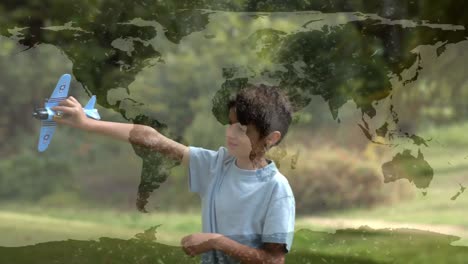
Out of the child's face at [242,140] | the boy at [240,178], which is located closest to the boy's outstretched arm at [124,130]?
the boy at [240,178]

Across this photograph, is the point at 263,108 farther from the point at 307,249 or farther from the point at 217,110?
the point at 307,249

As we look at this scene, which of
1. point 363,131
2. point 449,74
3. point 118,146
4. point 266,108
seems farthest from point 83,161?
point 449,74

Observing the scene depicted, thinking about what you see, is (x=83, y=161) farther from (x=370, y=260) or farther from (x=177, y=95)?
(x=370, y=260)

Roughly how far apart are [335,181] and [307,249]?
201 mm

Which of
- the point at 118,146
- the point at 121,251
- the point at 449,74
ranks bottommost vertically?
the point at 121,251

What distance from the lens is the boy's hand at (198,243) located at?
3.64 meters

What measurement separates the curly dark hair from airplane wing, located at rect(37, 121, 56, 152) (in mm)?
464

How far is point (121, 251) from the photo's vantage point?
385 cm

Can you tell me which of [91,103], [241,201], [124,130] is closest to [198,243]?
[241,201]

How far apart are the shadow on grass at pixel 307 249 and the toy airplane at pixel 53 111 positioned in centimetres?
31

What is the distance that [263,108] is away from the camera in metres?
3.67

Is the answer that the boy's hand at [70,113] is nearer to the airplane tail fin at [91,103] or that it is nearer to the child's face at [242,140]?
the airplane tail fin at [91,103]

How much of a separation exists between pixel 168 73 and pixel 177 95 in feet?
0.21

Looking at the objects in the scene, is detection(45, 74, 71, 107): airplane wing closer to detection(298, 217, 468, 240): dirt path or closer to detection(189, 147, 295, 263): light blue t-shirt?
detection(189, 147, 295, 263): light blue t-shirt
